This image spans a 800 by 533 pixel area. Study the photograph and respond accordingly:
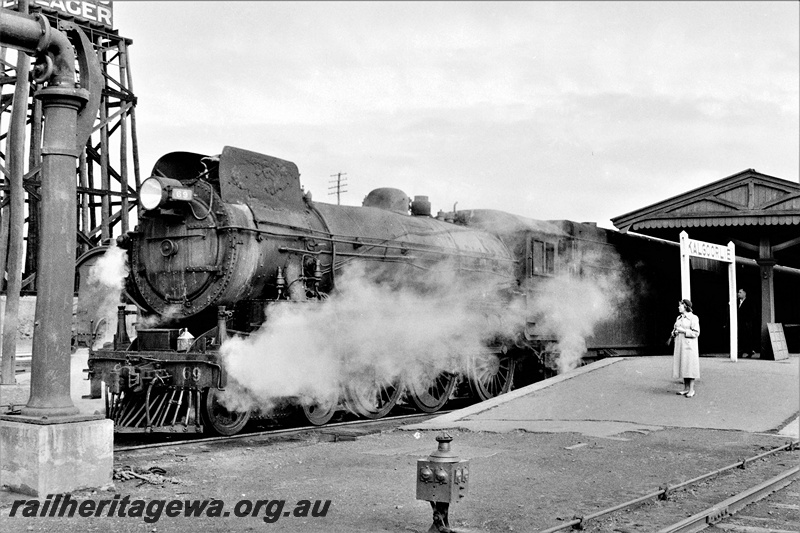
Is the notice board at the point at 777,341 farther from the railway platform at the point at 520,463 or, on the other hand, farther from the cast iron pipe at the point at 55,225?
the cast iron pipe at the point at 55,225

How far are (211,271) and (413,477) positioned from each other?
4.07 metres

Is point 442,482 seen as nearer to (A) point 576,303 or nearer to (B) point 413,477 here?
(B) point 413,477

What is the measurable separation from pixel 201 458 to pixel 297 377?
7.74ft

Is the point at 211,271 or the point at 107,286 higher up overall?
the point at 211,271

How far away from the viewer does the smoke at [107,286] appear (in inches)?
428

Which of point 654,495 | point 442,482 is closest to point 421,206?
point 654,495

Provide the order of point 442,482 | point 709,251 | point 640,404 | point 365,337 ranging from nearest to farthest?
point 442,482 < point 640,404 < point 365,337 < point 709,251

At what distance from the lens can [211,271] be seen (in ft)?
32.0

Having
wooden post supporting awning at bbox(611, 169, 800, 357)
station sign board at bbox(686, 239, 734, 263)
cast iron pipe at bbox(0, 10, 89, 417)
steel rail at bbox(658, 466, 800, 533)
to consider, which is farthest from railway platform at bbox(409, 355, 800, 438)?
cast iron pipe at bbox(0, 10, 89, 417)

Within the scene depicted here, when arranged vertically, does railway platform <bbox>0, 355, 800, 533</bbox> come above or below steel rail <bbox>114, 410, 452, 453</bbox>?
above

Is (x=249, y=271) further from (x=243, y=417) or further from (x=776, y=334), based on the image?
(x=776, y=334)

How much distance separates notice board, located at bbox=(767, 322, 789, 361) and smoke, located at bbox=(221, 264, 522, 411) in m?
5.19

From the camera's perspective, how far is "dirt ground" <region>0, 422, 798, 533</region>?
538 cm

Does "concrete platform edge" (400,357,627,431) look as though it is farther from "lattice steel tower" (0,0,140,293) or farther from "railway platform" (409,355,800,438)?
"lattice steel tower" (0,0,140,293)
